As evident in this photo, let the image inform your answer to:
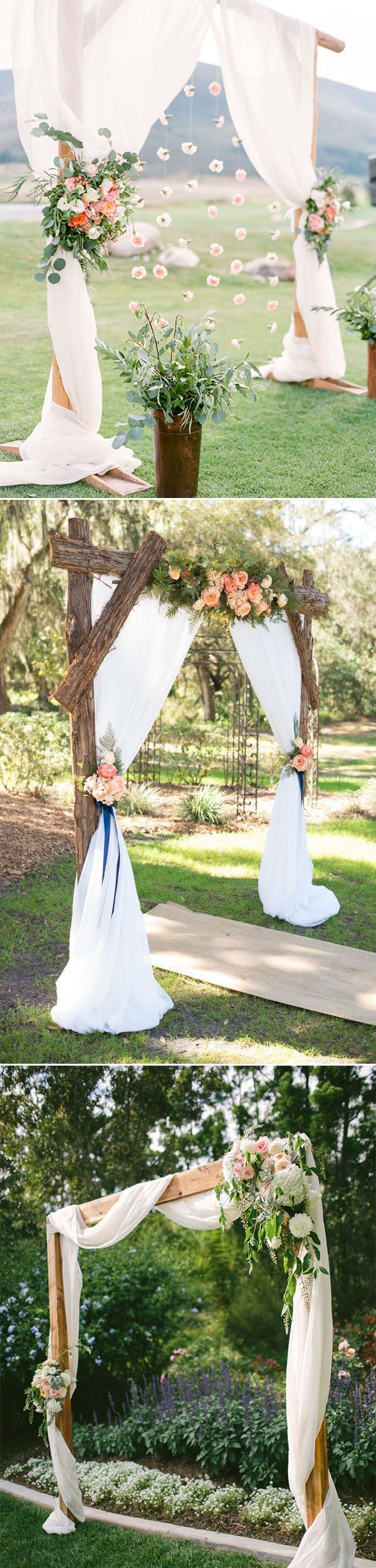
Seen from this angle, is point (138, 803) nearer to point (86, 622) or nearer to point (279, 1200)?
point (86, 622)

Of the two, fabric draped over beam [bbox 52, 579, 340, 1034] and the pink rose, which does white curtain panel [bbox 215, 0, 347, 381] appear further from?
the pink rose

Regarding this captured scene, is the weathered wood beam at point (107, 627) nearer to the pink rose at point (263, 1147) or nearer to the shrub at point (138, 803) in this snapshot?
the pink rose at point (263, 1147)

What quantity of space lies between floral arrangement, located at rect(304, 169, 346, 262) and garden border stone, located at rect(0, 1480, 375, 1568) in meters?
6.74

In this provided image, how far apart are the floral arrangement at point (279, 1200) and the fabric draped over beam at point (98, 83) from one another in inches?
118

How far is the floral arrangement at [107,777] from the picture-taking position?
4477 mm

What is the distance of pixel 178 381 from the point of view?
444cm

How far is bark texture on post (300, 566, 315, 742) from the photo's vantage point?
224 inches

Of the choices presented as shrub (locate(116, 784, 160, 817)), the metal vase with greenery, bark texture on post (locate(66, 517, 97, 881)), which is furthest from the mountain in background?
bark texture on post (locate(66, 517, 97, 881))

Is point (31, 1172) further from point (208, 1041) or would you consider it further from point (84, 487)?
point (84, 487)

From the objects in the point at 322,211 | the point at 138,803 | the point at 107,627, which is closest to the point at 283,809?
the point at 107,627

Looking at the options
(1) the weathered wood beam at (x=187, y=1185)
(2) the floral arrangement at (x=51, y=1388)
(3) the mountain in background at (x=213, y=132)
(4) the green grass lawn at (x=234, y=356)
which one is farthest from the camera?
(3) the mountain in background at (x=213, y=132)

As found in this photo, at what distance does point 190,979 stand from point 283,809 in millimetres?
1039

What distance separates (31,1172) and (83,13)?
20.6 ft

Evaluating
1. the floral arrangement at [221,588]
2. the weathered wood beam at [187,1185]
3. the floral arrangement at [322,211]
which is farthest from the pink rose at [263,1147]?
the floral arrangement at [322,211]
